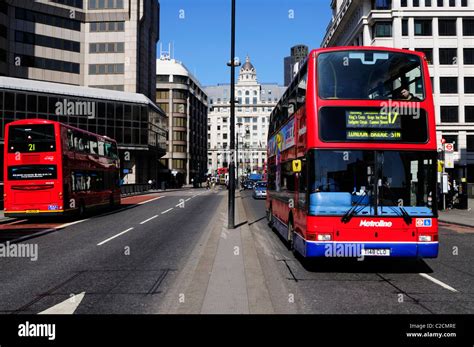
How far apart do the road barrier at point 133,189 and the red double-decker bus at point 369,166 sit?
3758 centimetres

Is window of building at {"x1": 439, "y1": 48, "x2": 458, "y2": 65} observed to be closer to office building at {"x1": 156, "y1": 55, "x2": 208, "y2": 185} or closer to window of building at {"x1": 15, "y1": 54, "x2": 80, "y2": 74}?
window of building at {"x1": 15, "y1": 54, "x2": 80, "y2": 74}

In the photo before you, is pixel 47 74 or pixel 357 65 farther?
pixel 47 74

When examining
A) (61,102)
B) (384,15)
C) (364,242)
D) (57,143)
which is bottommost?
(364,242)

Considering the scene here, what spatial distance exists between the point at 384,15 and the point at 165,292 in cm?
5134

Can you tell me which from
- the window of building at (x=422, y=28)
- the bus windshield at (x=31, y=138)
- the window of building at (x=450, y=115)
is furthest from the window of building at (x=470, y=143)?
the bus windshield at (x=31, y=138)

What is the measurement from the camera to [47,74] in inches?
2128

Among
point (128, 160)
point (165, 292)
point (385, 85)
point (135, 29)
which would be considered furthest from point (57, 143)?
point (135, 29)

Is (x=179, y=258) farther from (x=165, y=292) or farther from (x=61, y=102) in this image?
(x=61, y=102)

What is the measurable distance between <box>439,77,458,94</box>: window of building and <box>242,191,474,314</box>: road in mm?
44380

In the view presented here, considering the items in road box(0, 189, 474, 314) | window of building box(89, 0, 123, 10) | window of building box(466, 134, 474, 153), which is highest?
window of building box(89, 0, 123, 10)

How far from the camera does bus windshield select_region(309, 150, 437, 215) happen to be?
7723 mm

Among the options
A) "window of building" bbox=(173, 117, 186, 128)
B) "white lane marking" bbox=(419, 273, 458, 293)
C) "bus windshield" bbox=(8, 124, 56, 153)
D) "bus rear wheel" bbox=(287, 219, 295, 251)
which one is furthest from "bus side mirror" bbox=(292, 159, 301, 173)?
"window of building" bbox=(173, 117, 186, 128)

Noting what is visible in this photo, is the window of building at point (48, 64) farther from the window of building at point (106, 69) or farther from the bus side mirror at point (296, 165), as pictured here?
the bus side mirror at point (296, 165)

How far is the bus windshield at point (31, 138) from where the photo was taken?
16.8 metres
